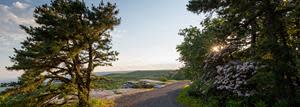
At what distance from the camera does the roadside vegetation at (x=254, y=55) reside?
575 inches

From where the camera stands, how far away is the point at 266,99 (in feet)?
55.6

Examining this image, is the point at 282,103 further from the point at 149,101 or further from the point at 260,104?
the point at 149,101

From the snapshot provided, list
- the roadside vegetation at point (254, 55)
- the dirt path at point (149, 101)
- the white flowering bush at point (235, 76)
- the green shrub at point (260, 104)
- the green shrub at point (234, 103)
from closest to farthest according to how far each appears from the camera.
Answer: the roadside vegetation at point (254, 55) → the green shrub at point (260, 104) → the green shrub at point (234, 103) → the white flowering bush at point (235, 76) → the dirt path at point (149, 101)

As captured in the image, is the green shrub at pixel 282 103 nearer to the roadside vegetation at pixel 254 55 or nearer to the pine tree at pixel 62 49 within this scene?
the roadside vegetation at pixel 254 55

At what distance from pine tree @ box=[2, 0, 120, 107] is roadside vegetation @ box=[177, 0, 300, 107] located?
26.8ft

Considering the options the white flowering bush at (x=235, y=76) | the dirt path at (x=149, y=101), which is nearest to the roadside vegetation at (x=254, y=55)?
the white flowering bush at (x=235, y=76)

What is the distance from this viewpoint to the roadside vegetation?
1461 centimetres

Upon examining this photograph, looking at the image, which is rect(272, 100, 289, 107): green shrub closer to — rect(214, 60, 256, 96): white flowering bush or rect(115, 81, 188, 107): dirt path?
rect(214, 60, 256, 96): white flowering bush

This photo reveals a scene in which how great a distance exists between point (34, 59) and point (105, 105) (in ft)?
30.2

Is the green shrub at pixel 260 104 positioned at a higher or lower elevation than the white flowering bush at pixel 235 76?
lower

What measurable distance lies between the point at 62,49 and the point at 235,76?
12510 mm

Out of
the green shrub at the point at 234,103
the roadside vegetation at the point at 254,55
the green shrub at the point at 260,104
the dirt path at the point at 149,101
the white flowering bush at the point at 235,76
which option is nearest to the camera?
the roadside vegetation at the point at 254,55

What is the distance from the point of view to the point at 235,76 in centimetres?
1953

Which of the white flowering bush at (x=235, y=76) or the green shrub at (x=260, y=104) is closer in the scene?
the green shrub at (x=260, y=104)
